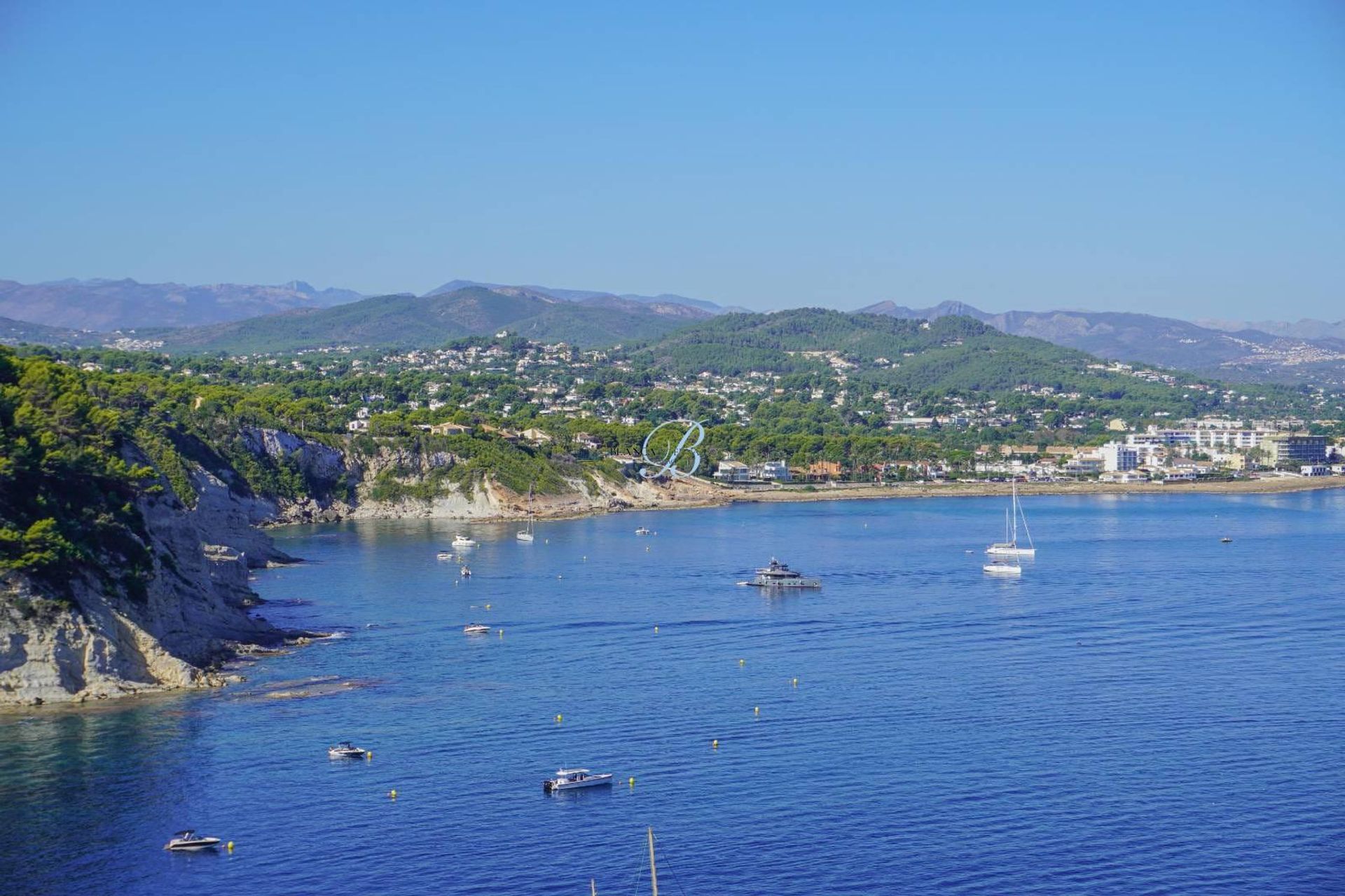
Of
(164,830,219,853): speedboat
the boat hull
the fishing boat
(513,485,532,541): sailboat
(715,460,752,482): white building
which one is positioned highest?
(715,460,752,482): white building

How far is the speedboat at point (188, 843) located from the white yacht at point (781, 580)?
3243 centimetres

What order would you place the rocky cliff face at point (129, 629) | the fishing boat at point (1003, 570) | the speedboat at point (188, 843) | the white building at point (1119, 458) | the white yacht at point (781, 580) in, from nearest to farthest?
the speedboat at point (188, 843), the rocky cliff face at point (129, 629), the white yacht at point (781, 580), the fishing boat at point (1003, 570), the white building at point (1119, 458)

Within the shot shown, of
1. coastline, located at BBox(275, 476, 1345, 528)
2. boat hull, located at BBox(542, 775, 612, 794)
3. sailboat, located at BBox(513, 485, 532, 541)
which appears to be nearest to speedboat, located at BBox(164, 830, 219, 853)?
boat hull, located at BBox(542, 775, 612, 794)

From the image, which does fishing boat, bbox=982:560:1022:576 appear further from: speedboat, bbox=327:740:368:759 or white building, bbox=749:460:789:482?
white building, bbox=749:460:789:482

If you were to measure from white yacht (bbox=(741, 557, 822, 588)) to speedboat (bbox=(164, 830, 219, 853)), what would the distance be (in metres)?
32.4

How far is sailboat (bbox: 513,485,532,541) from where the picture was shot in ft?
243

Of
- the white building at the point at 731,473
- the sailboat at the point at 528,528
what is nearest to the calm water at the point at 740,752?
the sailboat at the point at 528,528

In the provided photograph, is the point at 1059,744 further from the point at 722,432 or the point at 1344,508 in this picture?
the point at 722,432

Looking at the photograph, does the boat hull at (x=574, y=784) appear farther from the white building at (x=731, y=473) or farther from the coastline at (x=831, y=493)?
the white building at (x=731, y=473)

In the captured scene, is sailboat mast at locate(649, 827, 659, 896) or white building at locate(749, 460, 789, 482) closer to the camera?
sailboat mast at locate(649, 827, 659, 896)

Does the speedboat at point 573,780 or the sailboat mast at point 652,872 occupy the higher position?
the sailboat mast at point 652,872

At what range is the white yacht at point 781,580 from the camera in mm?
54812

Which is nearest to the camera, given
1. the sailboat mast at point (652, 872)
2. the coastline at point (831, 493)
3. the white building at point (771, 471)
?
the sailboat mast at point (652, 872)

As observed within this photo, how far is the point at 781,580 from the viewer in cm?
5509
